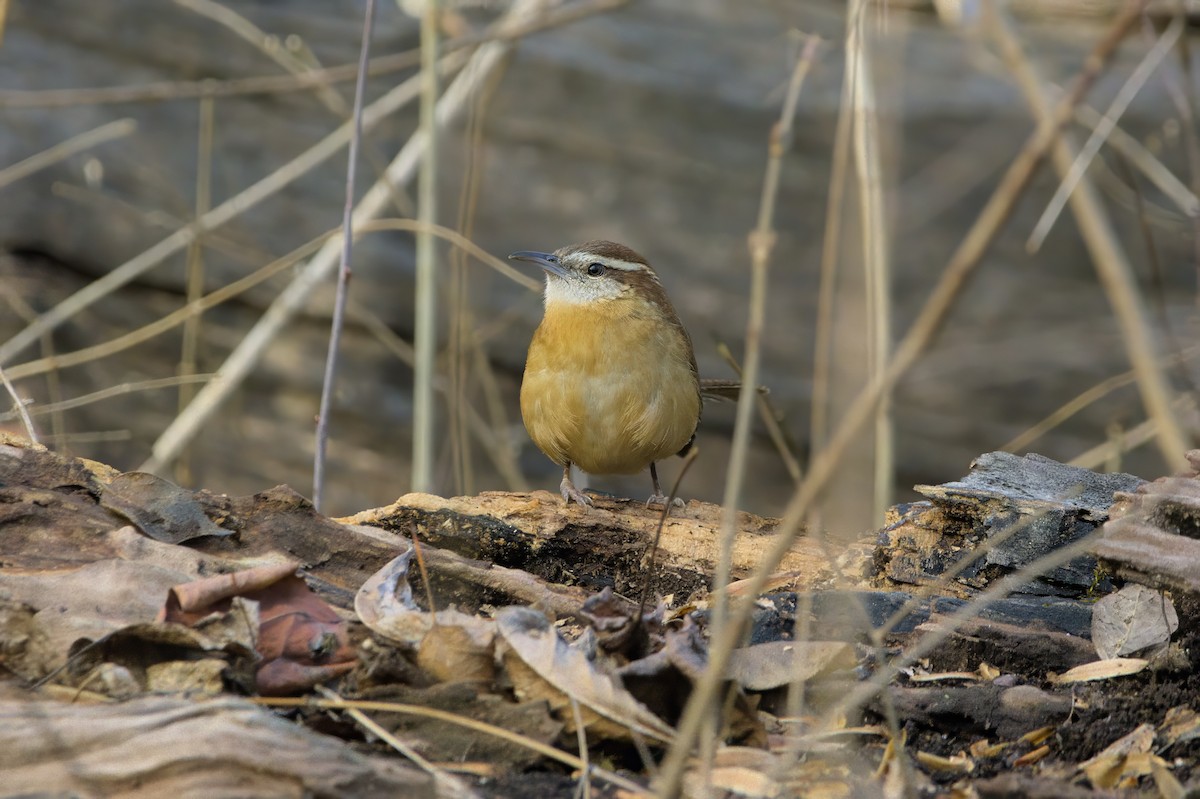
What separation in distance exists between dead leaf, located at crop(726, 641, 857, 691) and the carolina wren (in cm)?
213

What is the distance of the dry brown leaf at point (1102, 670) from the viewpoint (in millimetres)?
2879

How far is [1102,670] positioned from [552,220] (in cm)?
567

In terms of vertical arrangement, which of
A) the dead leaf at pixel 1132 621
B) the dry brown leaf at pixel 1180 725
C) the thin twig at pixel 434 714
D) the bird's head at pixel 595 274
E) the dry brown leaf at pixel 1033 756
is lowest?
the dry brown leaf at pixel 1033 756

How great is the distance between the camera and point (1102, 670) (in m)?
2.92

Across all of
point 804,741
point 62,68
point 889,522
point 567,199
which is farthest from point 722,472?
point 804,741

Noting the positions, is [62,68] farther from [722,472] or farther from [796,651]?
[796,651]

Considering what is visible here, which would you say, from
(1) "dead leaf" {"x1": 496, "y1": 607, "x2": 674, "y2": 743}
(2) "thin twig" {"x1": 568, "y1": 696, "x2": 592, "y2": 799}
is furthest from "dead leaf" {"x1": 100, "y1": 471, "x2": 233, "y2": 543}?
(2) "thin twig" {"x1": 568, "y1": 696, "x2": 592, "y2": 799}

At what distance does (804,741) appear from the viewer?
7.90ft

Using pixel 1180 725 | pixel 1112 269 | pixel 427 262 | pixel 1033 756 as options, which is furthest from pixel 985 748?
pixel 427 262

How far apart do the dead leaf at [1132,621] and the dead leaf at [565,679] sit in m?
1.26

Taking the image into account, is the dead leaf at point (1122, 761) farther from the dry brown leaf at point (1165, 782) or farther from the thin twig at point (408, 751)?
the thin twig at point (408, 751)

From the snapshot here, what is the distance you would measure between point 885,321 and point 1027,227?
387 cm

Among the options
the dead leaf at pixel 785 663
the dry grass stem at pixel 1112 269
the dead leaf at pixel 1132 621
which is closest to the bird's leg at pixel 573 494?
the dead leaf at pixel 785 663

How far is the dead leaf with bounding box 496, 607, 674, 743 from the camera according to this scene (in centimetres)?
242
